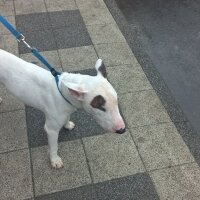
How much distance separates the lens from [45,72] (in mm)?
3881

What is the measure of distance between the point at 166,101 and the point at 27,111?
7.45ft

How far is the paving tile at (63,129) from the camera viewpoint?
473 centimetres

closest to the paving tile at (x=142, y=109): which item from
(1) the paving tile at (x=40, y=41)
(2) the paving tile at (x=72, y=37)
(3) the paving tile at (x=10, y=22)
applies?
(2) the paving tile at (x=72, y=37)

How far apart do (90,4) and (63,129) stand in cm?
381

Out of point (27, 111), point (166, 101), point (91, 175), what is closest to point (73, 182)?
point (91, 175)

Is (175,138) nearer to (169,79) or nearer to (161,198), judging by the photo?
(161,198)

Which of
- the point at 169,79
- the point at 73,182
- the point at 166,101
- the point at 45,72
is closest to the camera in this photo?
the point at 45,72

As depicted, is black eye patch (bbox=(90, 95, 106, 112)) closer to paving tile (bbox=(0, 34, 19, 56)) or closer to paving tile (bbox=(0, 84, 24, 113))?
paving tile (bbox=(0, 84, 24, 113))

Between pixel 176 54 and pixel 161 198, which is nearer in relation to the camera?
pixel 161 198

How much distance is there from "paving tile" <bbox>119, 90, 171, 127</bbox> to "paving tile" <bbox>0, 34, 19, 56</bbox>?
91.7 inches

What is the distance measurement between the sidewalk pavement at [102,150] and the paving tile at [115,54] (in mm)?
19

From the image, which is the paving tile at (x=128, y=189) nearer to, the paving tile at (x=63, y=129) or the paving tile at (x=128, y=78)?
the paving tile at (x=63, y=129)

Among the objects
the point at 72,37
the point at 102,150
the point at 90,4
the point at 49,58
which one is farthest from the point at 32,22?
the point at 102,150

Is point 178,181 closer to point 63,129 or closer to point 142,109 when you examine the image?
point 142,109
